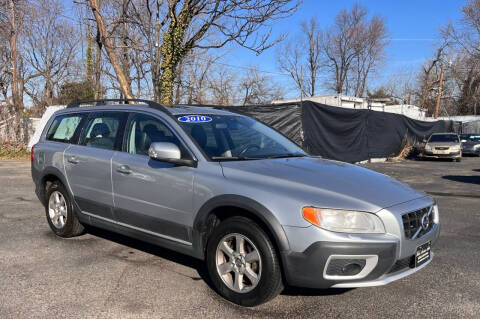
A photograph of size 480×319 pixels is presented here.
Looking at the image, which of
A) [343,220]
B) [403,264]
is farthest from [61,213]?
[403,264]

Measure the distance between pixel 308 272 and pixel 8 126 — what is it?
17376mm

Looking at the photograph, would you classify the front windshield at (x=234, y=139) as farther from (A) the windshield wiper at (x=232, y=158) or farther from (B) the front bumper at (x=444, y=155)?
(B) the front bumper at (x=444, y=155)

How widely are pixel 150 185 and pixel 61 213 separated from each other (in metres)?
1.99

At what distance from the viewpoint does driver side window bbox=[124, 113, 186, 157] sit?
4071 mm

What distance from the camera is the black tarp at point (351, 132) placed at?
12.4m

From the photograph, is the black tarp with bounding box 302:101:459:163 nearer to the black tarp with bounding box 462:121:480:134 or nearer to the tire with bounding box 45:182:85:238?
the tire with bounding box 45:182:85:238

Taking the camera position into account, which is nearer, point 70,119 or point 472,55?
point 70,119

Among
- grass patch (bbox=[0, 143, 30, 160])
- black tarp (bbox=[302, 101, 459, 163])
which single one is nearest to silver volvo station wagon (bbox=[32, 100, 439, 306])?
black tarp (bbox=[302, 101, 459, 163])

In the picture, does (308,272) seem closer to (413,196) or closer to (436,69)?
(413,196)

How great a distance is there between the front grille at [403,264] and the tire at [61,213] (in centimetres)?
377

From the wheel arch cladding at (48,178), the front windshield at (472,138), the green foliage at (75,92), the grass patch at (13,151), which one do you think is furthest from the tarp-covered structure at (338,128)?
the green foliage at (75,92)

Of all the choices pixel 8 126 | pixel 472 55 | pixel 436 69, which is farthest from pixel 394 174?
pixel 436 69

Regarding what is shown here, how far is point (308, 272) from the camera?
2.97 meters

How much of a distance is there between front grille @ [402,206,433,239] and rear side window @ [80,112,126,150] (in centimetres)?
302
